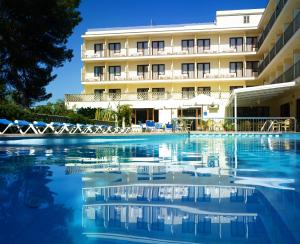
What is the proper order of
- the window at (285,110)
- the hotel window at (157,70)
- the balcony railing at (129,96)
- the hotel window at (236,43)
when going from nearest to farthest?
the window at (285,110) < the balcony railing at (129,96) < the hotel window at (236,43) < the hotel window at (157,70)

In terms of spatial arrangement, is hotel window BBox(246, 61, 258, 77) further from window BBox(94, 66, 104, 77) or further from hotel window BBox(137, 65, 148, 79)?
window BBox(94, 66, 104, 77)

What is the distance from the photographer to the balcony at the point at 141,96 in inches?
1281

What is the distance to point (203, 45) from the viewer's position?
120ft

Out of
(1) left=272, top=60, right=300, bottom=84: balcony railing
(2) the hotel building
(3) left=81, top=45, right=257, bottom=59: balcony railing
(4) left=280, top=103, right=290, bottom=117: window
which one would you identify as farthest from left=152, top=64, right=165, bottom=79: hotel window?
(1) left=272, top=60, right=300, bottom=84: balcony railing

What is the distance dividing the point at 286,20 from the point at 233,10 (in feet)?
44.7

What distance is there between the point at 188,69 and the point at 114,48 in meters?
8.57

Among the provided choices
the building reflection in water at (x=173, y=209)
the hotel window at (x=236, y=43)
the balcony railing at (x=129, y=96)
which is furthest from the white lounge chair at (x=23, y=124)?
the hotel window at (x=236, y=43)

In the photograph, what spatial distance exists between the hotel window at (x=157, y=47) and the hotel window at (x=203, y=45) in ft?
12.8

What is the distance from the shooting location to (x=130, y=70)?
123 feet

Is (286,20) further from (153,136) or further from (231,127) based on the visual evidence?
(153,136)

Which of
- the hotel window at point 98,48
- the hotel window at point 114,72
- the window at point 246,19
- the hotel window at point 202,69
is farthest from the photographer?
the hotel window at point 98,48

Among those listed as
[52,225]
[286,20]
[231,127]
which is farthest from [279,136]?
[52,225]

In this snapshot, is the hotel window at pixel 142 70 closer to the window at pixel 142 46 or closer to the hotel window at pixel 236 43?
the window at pixel 142 46

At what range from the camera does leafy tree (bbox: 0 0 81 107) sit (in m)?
17.5
